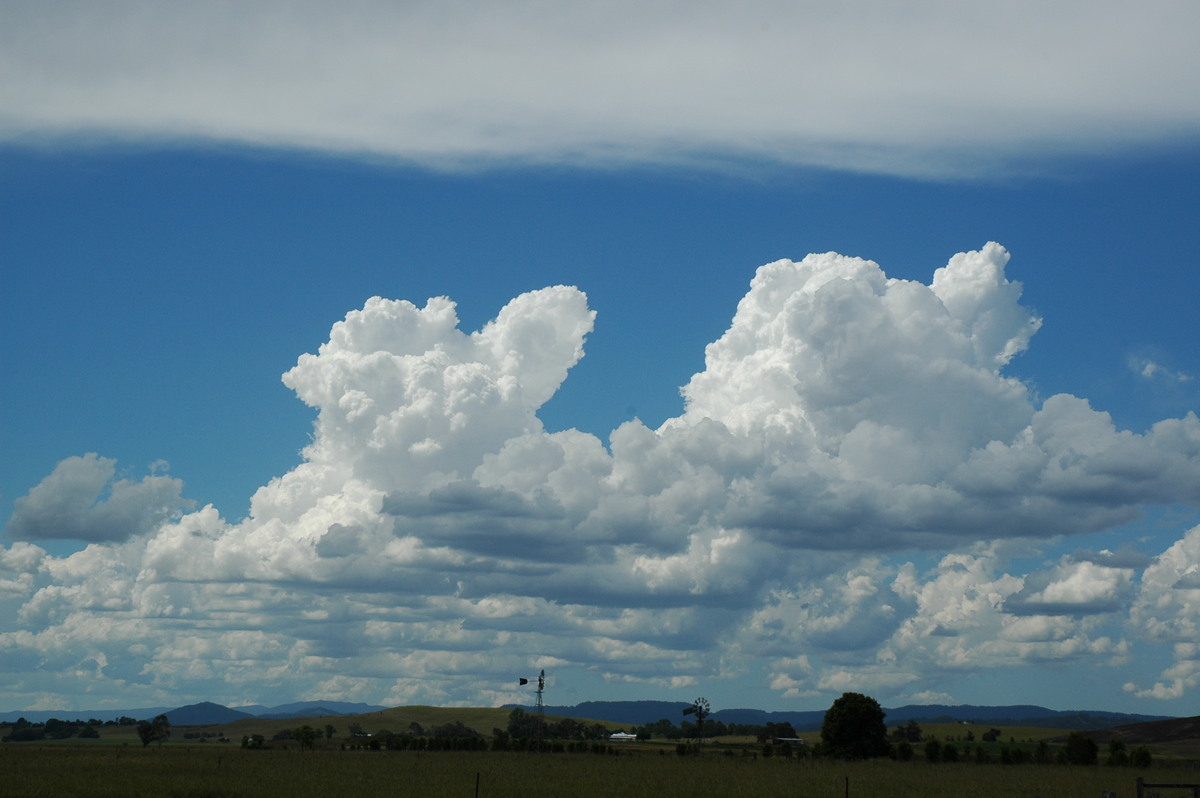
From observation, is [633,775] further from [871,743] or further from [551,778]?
[871,743]

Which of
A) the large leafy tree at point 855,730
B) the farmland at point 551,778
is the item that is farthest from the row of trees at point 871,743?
the farmland at point 551,778

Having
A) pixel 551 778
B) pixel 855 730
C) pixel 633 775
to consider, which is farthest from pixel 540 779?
pixel 855 730

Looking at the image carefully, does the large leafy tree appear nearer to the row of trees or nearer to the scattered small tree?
the row of trees

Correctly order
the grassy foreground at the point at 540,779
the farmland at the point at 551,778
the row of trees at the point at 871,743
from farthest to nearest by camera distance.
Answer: the row of trees at the point at 871,743 → the farmland at the point at 551,778 → the grassy foreground at the point at 540,779

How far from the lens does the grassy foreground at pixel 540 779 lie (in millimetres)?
89625

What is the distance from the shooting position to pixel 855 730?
528 feet

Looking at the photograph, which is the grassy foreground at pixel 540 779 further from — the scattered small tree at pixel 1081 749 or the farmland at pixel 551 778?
the scattered small tree at pixel 1081 749

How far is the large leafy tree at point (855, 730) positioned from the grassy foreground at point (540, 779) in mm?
11182

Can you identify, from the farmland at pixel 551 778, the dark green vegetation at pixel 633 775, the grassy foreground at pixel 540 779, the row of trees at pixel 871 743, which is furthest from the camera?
the row of trees at pixel 871 743

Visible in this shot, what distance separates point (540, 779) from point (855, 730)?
6951 centimetres

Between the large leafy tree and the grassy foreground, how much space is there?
36.7 ft

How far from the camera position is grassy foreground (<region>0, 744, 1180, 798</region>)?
89.6 metres

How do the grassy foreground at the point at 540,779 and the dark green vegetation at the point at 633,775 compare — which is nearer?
the grassy foreground at the point at 540,779

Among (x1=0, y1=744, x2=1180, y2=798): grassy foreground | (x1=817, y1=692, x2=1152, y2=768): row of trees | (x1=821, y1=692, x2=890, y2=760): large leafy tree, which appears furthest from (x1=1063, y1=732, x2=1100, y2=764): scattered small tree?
(x1=821, y1=692, x2=890, y2=760): large leafy tree
